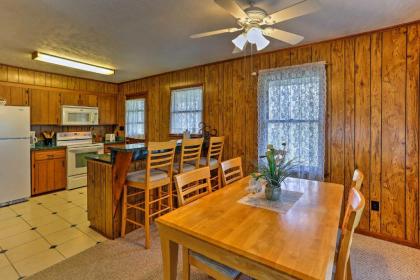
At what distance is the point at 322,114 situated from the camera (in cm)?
A: 285

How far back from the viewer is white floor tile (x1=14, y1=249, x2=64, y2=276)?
81.5 inches

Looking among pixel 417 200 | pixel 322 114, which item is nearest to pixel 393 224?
pixel 417 200

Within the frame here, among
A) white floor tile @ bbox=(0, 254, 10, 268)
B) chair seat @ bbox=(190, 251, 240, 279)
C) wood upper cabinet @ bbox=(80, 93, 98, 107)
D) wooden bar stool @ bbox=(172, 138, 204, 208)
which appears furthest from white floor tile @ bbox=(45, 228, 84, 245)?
wood upper cabinet @ bbox=(80, 93, 98, 107)

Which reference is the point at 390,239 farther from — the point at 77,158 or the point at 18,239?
the point at 77,158

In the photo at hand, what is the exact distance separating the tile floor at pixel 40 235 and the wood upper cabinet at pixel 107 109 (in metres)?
2.32

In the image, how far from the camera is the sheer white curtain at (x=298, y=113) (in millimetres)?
2885

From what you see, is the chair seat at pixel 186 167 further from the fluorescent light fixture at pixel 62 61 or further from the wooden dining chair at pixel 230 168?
the fluorescent light fixture at pixel 62 61

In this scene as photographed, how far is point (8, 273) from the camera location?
2027 millimetres

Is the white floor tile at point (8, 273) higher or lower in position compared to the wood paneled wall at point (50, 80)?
lower

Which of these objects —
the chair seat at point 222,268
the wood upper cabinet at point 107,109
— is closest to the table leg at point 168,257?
the chair seat at point 222,268

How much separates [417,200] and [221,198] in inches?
91.0

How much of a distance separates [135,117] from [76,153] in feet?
4.92

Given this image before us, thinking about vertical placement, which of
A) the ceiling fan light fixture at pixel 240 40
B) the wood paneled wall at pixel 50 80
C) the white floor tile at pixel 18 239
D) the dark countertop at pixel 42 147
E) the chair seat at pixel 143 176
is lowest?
the white floor tile at pixel 18 239

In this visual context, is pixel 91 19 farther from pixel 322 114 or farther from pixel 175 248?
pixel 322 114
